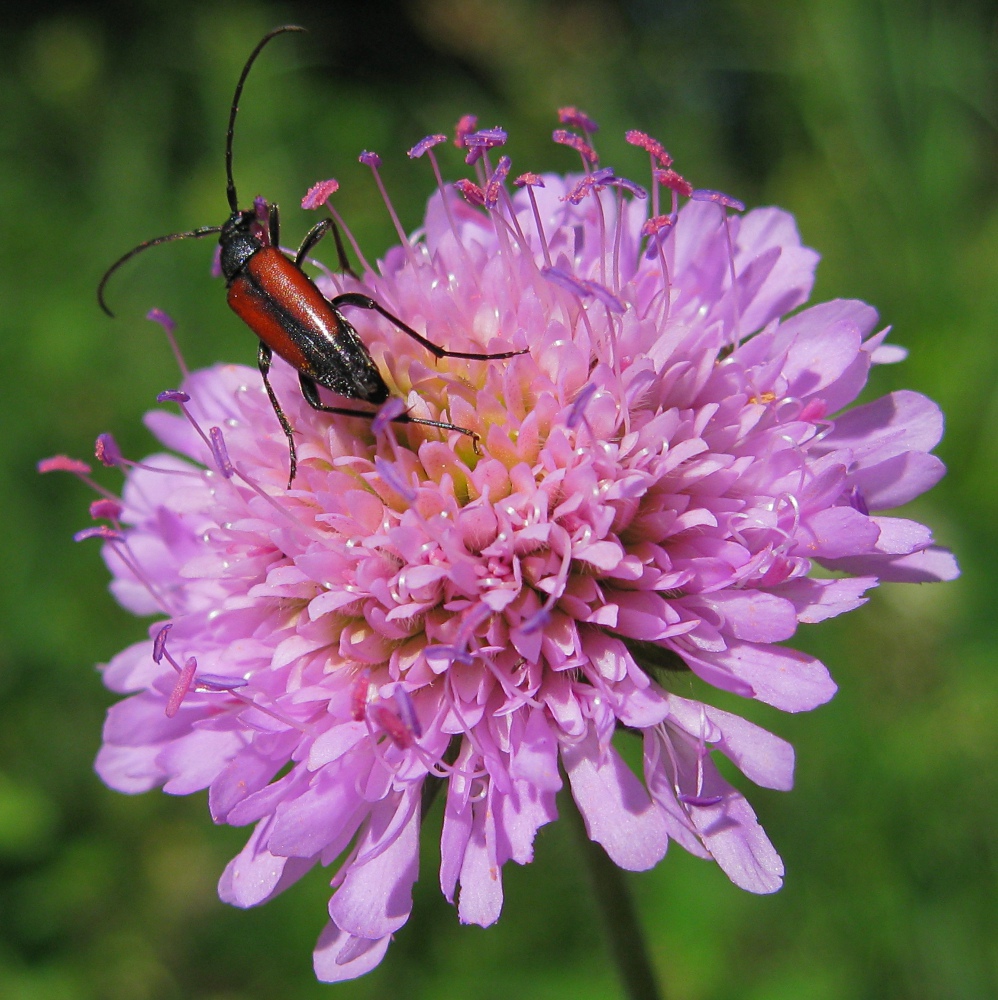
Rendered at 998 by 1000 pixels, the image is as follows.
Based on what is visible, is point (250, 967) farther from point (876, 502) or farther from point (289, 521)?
point (876, 502)

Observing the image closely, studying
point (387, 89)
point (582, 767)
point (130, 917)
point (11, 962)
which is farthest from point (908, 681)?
point (387, 89)

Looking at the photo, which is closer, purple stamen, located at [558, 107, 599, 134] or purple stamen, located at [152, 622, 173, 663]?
purple stamen, located at [152, 622, 173, 663]

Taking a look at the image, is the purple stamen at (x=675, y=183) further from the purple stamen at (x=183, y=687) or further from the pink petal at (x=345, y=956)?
the pink petal at (x=345, y=956)

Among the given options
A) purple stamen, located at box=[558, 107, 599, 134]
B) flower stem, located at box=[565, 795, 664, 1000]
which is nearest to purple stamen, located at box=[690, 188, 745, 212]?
purple stamen, located at box=[558, 107, 599, 134]

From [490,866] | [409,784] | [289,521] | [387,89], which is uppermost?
[387,89]

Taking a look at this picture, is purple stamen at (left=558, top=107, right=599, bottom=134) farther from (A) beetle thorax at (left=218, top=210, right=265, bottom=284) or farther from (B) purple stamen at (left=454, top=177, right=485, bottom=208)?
(A) beetle thorax at (left=218, top=210, right=265, bottom=284)

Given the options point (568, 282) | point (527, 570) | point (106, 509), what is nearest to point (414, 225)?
point (106, 509)
